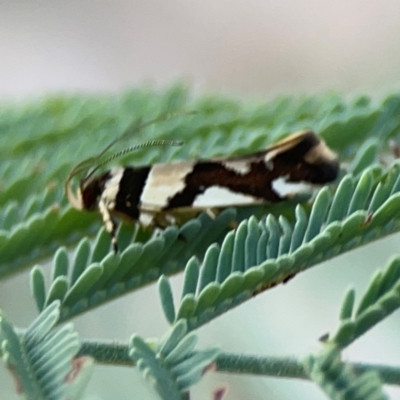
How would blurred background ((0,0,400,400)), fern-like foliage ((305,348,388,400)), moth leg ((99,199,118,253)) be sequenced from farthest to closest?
blurred background ((0,0,400,400)) < moth leg ((99,199,118,253)) < fern-like foliage ((305,348,388,400))

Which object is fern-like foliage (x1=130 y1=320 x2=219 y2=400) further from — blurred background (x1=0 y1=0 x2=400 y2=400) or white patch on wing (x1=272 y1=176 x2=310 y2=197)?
blurred background (x1=0 y1=0 x2=400 y2=400)

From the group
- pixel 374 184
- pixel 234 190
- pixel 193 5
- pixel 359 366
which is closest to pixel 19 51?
pixel 193 5

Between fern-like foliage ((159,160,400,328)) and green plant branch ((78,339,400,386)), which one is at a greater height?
fern-like foliage ((159,160,400,328))

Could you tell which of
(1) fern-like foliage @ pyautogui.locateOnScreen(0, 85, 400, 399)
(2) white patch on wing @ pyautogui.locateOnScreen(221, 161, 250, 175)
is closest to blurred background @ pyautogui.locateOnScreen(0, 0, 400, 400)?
(1) fern-like foliage @ pyautogui.locateOnScreen(0, 85, 400, 399)

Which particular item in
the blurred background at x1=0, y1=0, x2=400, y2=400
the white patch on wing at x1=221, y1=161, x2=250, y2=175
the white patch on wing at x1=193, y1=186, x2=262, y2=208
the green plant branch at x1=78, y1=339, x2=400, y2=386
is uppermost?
the blurred background at x1=0, y1=0, x2=400, y2=400

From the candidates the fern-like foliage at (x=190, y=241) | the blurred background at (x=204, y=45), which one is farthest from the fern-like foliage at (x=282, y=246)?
the blurred background at (x=204, y=45)

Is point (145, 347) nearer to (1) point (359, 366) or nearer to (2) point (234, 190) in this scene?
(1) point (359, 366)

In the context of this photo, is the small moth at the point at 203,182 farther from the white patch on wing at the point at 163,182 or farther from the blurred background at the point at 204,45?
the blurred background at the point at 204,45

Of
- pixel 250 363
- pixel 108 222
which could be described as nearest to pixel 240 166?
pixel 108 222
